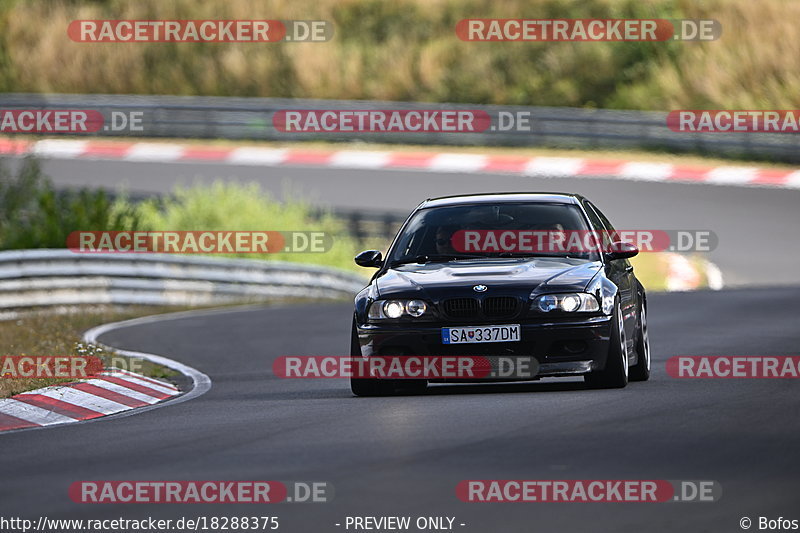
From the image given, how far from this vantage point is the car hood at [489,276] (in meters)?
11.5

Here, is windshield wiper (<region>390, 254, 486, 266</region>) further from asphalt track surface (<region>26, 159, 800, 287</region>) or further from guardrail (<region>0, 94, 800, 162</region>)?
guardrail (<region>0, 94, 800, 162</region>)

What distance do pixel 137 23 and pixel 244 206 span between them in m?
19.7

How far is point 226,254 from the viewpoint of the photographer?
2970 cm

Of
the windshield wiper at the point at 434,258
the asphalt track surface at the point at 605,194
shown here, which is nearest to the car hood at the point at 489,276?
the windshield wiper at the point at 434,258

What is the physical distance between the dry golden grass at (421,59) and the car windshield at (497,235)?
27826 millimetres

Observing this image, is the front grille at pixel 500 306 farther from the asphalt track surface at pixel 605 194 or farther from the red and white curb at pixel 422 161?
the red and white curb at pixel 422 161

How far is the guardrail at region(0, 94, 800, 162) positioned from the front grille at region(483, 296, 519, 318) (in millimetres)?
25094

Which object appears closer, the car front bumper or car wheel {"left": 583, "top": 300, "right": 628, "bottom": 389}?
the car front bumper

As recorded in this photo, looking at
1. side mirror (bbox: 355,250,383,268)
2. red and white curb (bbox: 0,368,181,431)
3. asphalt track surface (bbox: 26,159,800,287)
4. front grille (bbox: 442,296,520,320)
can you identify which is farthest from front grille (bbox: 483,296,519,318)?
asphalt track surface (bbox: 26,159,800,287)

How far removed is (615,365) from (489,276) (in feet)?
3.46

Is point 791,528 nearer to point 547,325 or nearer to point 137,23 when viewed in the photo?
point 547,325

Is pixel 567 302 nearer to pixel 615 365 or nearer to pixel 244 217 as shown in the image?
pixel 615 365

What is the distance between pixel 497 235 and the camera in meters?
12.4

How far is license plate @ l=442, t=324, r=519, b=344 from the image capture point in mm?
11352
